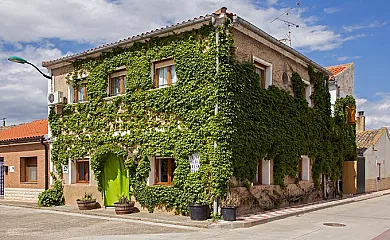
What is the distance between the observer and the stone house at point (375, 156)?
27031 millimetres

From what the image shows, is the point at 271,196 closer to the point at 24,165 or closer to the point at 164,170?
the point at 164,170

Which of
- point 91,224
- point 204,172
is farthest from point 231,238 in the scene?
point 91,224

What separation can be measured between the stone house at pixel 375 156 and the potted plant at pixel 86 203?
52.6 ft

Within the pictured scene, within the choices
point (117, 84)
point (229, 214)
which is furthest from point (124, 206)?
point (117, 84)

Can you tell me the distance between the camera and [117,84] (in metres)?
16.9

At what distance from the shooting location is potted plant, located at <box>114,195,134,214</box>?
14727 millimetres

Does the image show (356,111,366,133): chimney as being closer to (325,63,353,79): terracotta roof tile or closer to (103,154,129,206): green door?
(325,63,353,79): terracotta roof tile

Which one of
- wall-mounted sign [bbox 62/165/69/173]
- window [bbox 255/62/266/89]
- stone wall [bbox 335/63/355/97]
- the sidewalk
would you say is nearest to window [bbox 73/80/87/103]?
wall-mounted sign [bbox 62/165/69/173]

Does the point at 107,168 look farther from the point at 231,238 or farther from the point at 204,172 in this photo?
the point at 231,238

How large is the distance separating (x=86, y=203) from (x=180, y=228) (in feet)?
18.7

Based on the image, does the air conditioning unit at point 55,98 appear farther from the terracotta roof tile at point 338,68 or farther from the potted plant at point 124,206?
the terracotta roof tile at point 338,68

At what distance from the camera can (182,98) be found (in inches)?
560

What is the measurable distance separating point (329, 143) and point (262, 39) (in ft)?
26.0

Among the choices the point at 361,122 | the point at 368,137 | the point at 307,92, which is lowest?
the point at 368,137
